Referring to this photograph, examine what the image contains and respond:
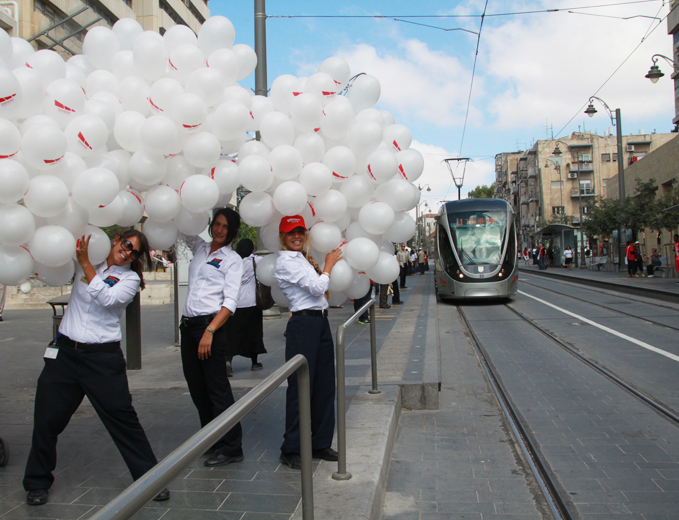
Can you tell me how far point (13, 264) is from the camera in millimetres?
3164

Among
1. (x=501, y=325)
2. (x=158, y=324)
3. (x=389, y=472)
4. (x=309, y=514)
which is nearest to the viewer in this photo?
(x=309, y=514)

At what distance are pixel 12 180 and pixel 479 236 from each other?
1486cm

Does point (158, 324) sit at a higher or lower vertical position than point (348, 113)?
lower

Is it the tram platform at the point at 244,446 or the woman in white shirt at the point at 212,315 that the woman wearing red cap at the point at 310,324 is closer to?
the tram platform at the point at 244,446

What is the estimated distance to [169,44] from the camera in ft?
12.7

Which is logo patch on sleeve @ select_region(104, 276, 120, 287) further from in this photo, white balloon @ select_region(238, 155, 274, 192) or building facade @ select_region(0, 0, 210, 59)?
building facade @ select_region(0, 0, 210, 59)

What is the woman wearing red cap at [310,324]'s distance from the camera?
12.5ft

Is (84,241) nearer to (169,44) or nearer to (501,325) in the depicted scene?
(169,44)

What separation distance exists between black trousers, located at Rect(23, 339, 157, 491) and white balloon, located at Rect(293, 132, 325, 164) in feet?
5.81

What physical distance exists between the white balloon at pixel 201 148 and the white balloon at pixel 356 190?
939 mm

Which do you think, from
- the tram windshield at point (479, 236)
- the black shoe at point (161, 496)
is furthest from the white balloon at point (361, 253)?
the tram windshield at point (479, 236)

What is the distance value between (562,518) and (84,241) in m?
3.24

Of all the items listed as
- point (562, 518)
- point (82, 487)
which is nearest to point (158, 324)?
point (82, 487)

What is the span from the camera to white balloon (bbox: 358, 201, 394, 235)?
407 cm
